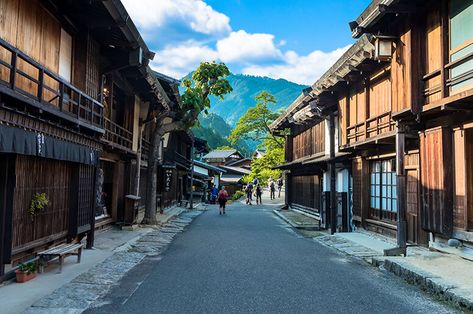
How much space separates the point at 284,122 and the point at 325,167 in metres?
11.5

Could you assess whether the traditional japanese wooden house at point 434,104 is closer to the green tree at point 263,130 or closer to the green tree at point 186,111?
the green tree at point 186,111

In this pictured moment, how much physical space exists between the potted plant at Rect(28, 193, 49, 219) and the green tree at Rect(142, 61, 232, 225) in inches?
364

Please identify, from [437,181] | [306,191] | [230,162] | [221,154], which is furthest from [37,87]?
[221,154]

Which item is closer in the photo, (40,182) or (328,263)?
(40,182)

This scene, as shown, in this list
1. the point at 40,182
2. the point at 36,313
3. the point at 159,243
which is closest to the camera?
the point at 36,313

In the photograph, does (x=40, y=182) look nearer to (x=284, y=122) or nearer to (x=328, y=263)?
(x=328, y=263)

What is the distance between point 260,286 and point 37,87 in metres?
6.65

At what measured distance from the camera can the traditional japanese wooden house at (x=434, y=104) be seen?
9.49m

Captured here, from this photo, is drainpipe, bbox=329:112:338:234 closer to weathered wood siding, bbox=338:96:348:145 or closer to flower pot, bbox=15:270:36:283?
weathered wood siding, bbox=338:96:348:145

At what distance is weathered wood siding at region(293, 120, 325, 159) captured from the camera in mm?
22788

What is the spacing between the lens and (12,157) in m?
7.80

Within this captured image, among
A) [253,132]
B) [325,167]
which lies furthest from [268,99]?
[325,167]

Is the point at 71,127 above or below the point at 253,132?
below

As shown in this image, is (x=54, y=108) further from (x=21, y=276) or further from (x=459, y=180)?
(x=459, y=180)
